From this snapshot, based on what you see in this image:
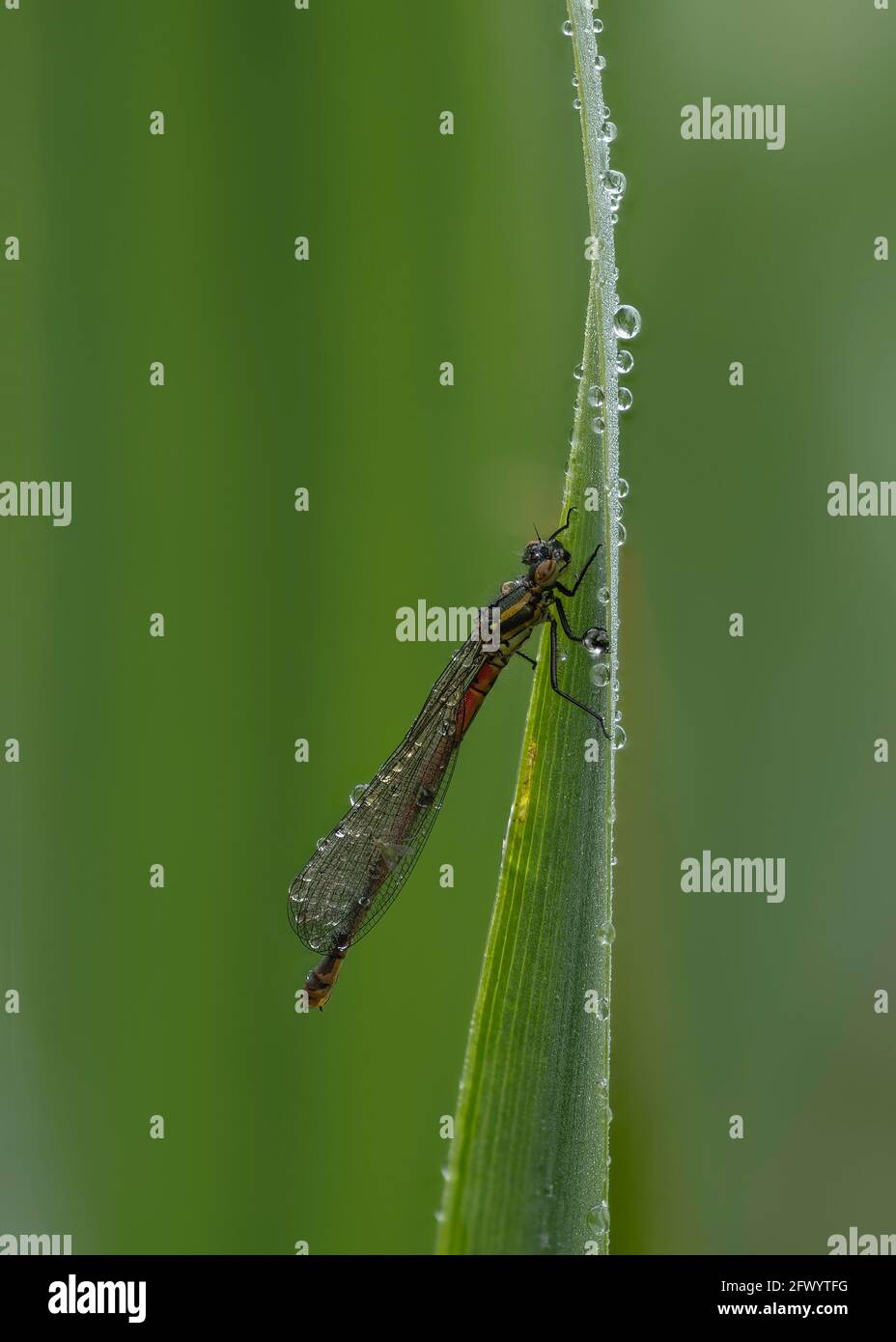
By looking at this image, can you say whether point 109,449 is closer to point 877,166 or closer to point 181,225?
point 181,225

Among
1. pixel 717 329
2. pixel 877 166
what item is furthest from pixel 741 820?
pixel 877 166

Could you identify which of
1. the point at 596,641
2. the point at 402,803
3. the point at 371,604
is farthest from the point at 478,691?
the point at 596,641

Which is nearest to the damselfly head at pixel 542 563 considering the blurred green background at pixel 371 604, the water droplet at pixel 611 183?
the blurred green background at pixel 371 604

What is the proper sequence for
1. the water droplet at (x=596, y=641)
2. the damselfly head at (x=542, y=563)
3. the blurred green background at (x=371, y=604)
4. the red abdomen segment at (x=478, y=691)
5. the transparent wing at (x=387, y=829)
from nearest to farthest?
the water droplet at (x=596, y=641), the blurred green background at (x=371, y=604), the damselfly head at (x=542, y=563), the transparent wing at (x=387, y=829), the red abdomen segment at (x=478, y=691)

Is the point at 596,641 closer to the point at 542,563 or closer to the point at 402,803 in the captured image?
the point at 542,563

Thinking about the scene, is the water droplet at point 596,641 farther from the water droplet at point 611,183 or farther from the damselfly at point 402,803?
the water droplet at point 611,183
